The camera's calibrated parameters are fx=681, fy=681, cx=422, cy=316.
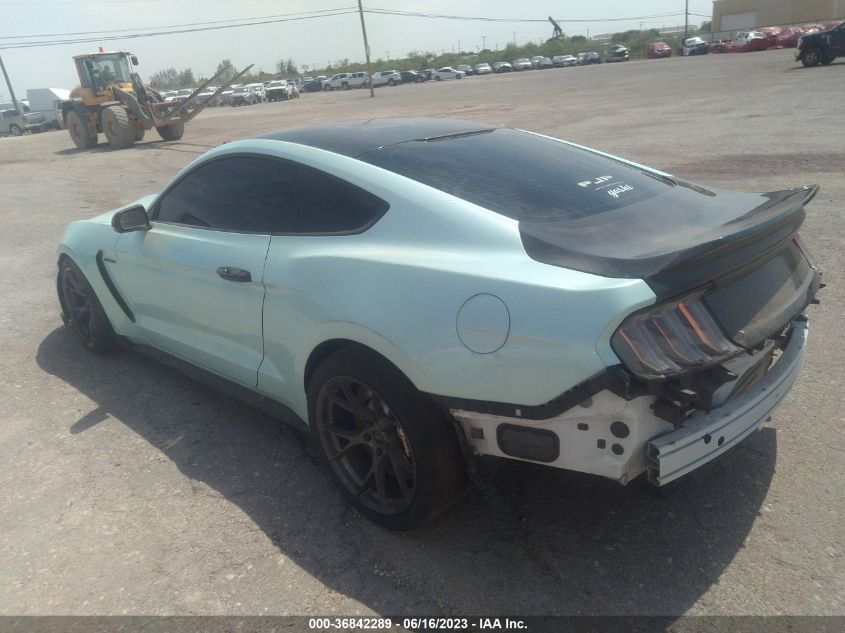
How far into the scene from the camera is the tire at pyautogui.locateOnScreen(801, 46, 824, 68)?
1102 inches

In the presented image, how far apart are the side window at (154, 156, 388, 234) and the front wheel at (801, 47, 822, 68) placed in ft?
103

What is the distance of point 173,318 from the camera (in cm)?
385

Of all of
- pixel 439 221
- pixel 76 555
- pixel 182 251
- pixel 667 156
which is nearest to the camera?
pixel 439 221

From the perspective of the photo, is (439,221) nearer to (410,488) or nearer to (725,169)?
(410,488)

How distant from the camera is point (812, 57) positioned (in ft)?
92.6

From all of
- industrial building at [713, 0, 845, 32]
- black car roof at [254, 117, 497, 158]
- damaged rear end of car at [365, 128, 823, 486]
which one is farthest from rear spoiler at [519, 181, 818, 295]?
industrial building at [713, 0, 845, 32]

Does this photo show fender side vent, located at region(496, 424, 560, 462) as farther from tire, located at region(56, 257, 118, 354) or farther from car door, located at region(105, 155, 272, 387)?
tire, located at region(56, 257, 118, 354)

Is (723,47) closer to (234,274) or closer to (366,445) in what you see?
(234,274)

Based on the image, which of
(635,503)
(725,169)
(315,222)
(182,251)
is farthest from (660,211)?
(725,169)

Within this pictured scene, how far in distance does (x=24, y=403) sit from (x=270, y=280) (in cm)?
227

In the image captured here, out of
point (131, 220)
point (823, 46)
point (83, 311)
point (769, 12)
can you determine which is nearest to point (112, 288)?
point (83, 311)

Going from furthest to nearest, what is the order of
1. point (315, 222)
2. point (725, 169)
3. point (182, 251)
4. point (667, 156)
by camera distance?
point (667, 156), point (725, 169), point (182, 251), point (315, 222)

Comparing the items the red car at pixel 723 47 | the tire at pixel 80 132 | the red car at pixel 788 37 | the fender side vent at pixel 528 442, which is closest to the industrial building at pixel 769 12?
the red car at pixel 723 47

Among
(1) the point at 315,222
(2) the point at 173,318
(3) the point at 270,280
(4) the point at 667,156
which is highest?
(1) the point at 315,222
